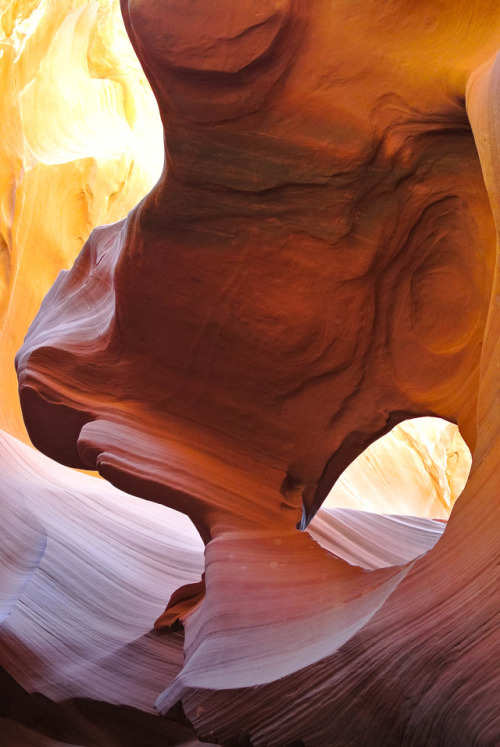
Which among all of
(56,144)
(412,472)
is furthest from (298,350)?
(412,472)

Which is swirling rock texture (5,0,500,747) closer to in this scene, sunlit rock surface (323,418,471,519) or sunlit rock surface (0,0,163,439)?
sunlit rock surface (0,0,163,439)

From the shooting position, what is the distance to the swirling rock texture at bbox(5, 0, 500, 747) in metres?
1.75

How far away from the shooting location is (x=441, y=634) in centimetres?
161

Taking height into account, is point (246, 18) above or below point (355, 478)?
above

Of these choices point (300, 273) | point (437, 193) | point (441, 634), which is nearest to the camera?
point (441, 634)

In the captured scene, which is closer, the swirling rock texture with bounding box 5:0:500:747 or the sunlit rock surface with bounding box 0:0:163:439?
the swirling rock texture with bounding box 5:0:500:747

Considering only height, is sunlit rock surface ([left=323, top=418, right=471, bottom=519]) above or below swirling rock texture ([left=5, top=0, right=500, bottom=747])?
below

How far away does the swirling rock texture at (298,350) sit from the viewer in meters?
1.75

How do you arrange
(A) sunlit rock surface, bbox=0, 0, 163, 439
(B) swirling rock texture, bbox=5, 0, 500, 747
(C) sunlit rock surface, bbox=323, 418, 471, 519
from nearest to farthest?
(B) swirling rock texture, bbox=5, 0, 500, 747, (A) sunlit rock surface, bbox=0, 0, 163, 439, (C) sunlit rock surface, bbox=323, 418, 471, 519

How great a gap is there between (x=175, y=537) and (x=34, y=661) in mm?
1413

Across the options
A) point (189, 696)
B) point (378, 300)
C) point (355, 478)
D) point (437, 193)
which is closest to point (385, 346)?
point (378, 300)

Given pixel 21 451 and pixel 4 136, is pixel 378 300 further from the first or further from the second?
pixel 4 136

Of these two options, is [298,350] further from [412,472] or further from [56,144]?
[412,472]

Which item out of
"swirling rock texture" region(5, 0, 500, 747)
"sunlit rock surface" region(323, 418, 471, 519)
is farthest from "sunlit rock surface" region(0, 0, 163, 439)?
"sunlit rock surface" region(323, 418, 471, 519)
